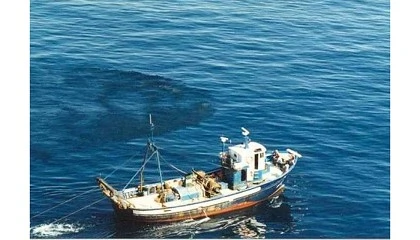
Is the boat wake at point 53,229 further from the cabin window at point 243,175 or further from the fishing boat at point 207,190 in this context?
the cabin window at point 243,175

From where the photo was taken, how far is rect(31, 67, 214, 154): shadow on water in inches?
2975

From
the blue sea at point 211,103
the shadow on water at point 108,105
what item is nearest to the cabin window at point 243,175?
the blue sea at point 211,103

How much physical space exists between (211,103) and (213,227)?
1026 inches

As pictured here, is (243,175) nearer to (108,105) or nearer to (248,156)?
(248,156)

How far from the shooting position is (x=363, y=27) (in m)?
114

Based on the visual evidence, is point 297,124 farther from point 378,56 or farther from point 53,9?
point 53,9

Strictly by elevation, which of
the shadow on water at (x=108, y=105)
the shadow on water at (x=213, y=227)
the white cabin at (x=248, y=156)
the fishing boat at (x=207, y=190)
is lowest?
the shadow on water at (x=213, y=227)

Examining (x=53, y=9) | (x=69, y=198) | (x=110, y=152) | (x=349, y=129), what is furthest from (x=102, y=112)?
(x=53, y=9)

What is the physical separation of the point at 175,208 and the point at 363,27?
213 feet

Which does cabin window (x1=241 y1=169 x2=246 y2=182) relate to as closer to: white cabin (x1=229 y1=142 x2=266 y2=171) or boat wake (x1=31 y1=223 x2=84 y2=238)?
white cabin (x1=229 y1=142 x2=266 y2=171)

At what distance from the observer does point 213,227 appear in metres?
61.2

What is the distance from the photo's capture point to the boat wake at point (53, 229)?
191 feet

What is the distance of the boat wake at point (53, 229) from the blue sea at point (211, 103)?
96 mm

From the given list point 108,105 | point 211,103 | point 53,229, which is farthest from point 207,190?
point 108,105
